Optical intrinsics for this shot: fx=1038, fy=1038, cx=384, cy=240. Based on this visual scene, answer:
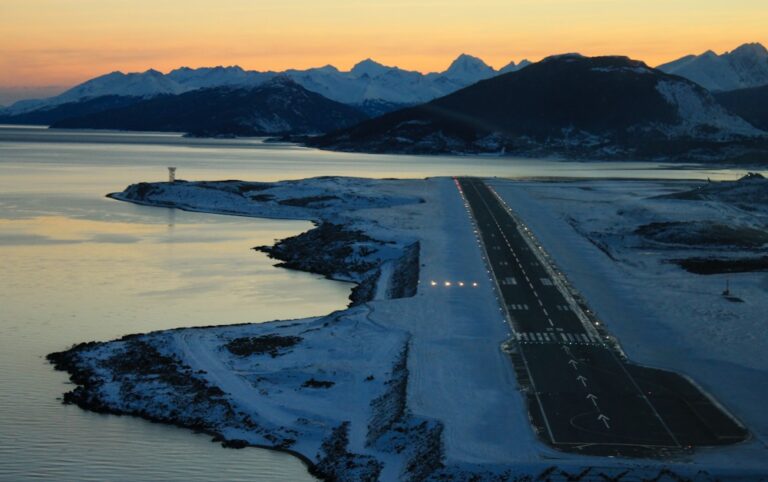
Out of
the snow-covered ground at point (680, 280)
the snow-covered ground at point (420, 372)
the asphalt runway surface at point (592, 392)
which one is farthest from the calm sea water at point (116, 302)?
the snow-covered ground at point (680, 280)

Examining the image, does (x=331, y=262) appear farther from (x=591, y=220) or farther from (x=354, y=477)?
(x=354, y=477)

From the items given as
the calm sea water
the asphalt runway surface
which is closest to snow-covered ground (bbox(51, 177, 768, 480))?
the asphalt runway surface

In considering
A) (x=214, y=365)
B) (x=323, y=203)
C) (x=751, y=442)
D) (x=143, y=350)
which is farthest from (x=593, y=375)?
(x=323, y=203)

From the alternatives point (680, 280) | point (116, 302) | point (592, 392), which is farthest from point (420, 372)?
point (680, 280)

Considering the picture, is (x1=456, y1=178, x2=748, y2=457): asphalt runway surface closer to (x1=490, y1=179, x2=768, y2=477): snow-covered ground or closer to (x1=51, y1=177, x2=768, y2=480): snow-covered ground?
(x1=51, y1=177, x2=768, y2=480): snow-covered ground

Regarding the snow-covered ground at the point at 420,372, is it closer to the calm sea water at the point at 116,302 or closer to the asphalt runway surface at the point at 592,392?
the asphalt runway surface at the point at 592,392

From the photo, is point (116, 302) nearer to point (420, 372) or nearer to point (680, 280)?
point (420, 372)
